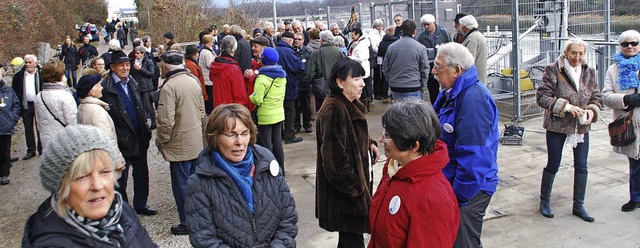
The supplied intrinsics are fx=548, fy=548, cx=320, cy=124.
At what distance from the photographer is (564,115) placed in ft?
17.1

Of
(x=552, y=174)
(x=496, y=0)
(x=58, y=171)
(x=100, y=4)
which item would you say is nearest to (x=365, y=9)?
(x=496, y=0)

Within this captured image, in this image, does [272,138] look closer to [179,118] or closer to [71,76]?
[179,118]

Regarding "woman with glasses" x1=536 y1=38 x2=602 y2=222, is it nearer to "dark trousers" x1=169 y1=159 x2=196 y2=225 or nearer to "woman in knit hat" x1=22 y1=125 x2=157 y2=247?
"dark trousers" x1=169 y1=159 x2=196 y2=225

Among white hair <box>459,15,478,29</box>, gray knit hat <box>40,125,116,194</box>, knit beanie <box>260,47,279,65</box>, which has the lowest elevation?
gray knit hat <box>40,125,116,194</box>

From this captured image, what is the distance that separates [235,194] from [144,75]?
7.85 meters

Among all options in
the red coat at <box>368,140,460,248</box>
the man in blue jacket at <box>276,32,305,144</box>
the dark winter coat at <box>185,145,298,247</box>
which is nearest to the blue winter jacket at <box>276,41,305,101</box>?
the man in blue jacket at <box>276,32,305,144</box>

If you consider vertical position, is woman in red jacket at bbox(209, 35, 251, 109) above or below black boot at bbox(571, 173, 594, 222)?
above

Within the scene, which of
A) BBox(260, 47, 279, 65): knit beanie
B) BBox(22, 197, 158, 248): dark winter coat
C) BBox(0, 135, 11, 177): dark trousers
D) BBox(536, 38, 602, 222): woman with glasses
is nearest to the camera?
BBox(22, 197, 158, 248): dark winter coat

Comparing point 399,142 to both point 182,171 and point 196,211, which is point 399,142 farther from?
point 182,171

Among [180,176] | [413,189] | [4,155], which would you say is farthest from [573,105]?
[4,155]

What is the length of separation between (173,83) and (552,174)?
12.6ft

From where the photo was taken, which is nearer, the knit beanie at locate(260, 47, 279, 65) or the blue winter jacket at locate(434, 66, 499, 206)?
the blue winter jacket at locate(434, 66, 499, 206)

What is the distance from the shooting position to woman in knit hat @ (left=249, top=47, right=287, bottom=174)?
22.1ft

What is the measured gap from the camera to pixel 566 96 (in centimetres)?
525
